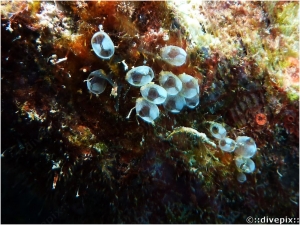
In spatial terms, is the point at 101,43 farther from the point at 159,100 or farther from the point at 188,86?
the point at 188,86

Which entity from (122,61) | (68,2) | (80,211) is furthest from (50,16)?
(80,211)

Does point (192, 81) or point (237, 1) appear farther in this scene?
point (237, 1)

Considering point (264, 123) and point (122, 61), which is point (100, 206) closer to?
point (122, 61)

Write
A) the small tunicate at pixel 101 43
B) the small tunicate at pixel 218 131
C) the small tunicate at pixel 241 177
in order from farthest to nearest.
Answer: the small tunicate at pixel 241 177 < the small tunicate at pixel 218 131 < the small tunicate at pixel 101 43

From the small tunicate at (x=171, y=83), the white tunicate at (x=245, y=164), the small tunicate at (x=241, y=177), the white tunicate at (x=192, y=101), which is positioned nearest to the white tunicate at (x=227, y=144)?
the white tunicate at (x=245, y=164)

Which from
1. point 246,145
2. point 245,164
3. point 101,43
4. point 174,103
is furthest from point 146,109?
point 245,164

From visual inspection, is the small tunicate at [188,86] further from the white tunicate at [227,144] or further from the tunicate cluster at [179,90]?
the white tunicate at [227,144]

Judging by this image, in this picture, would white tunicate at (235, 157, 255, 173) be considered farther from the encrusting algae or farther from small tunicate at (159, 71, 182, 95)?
small tunicate at (159, 71, 182, 95)
